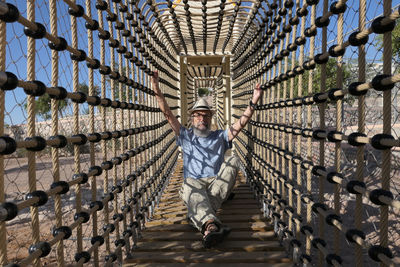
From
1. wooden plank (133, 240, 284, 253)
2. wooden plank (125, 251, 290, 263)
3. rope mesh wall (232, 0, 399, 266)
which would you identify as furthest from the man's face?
wooden plank (125, 251, 290, 263)

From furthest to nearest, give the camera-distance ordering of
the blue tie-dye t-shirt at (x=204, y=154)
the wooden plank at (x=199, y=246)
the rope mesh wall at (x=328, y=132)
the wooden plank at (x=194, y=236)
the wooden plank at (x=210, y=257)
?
the blue tie-dye t-shirt at (x=204, y=154), the wooden plank at (x=194, y=236), the wooden plank at (x=199, y=246), the wooden plank at (x=210, y=257), the rope mesh wall at (x=328, y=132)

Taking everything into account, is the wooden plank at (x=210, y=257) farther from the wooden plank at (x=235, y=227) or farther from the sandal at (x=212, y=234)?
the wooden plank at (x=235, y=227)

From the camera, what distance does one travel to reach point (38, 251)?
1.09 meters

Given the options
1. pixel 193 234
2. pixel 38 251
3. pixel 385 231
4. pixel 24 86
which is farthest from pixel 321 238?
pixel 24 86

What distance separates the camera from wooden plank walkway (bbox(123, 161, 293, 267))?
1917mm

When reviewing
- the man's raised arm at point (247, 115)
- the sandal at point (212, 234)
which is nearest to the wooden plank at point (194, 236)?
the sandal at point (212, 234)

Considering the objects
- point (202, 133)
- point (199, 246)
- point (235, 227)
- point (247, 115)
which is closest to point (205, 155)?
point (202, 133)

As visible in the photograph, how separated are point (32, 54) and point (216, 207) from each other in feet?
6.25

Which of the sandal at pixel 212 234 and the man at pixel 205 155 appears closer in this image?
the sandal at pixel 212 234

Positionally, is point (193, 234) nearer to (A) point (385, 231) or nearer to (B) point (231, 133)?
(B) point (231, 133)

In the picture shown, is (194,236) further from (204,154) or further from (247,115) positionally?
(247,115)

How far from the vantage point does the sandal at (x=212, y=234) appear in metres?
1.99

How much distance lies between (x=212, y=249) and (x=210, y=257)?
10 cm

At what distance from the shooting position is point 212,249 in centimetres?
205
